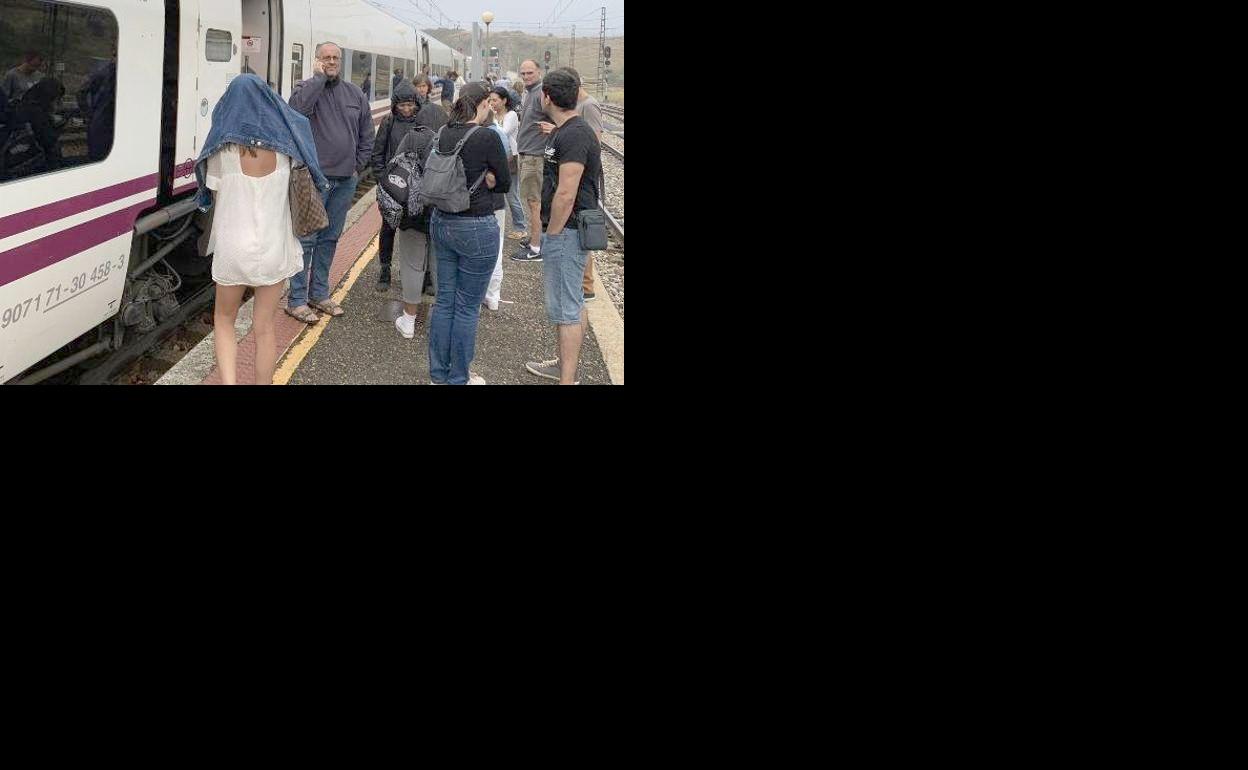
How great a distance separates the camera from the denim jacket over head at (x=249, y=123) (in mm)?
3975

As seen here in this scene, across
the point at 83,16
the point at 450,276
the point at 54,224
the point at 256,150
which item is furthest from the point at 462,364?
the point at 83,16

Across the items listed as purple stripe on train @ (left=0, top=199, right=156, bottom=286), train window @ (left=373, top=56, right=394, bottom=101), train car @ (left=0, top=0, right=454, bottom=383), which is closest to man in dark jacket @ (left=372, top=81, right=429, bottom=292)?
train car @ (left=0, top=0, right=454, bottom=383)

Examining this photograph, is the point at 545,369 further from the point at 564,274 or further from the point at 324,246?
the point at 324,246

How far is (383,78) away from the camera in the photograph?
41.3 feet

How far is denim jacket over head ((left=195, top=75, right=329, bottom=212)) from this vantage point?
3.97 m

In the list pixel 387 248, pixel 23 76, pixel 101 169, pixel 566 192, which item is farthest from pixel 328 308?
pixel 23 76

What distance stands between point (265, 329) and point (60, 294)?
2.66ft

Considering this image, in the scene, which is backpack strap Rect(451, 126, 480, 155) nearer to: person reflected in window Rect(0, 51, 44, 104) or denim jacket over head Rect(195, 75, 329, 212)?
denim jacket over head Rect(195, 75, 329, 212)

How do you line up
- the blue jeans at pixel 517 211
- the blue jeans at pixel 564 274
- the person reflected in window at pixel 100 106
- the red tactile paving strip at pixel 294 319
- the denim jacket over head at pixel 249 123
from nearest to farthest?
the denim jacket over head at pixel 249 123
the person reflected in window at pixel 100 106
the blue jeans at pixel 564 274
the red tactile paving strip at pixel 294 319
the blue jeans at pixel 517 211

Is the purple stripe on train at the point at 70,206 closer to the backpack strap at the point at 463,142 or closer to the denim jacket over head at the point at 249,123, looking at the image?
the denim jacket over head at the point at 249,123

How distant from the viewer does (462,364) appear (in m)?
4.92

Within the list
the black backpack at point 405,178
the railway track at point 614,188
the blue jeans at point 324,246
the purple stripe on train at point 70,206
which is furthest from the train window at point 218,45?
the railway track at point 614,188

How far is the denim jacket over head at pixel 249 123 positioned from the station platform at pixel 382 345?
4.09 feet

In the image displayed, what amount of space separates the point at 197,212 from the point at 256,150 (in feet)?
7.50
